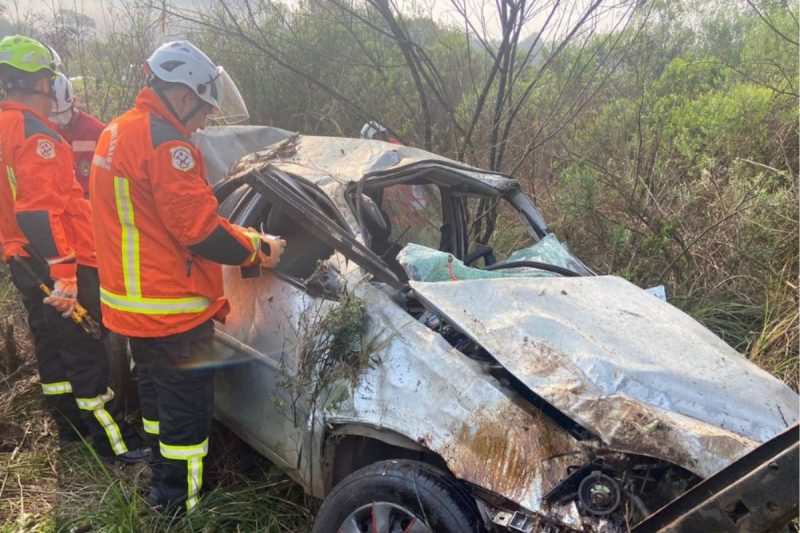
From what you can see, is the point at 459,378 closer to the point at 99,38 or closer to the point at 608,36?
the point at 608,36

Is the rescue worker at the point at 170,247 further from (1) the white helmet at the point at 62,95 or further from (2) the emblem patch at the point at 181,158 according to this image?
(1) the white helmet at the point at 62,95

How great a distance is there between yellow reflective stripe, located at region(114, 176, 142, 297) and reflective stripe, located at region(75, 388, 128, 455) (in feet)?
3.42

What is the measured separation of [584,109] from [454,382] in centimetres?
465

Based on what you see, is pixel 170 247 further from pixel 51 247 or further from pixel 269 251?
pixel 51 247

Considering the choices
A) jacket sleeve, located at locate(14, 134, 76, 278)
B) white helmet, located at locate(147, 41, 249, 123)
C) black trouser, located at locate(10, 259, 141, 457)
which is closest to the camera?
white helmet, located at locate(147, 41, 249, 123)

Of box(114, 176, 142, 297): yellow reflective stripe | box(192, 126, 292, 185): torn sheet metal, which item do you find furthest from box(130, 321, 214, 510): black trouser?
box(192, 126, 292, 185): torn sheet metal

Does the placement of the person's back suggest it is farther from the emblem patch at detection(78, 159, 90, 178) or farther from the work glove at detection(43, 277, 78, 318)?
the emblem patch at detection(78, 159, 90, 178)

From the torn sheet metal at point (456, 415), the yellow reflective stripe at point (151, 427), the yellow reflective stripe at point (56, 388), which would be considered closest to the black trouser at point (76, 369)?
the yellow reflective stripe at point (56, 388)

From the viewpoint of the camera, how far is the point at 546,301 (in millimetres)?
2342

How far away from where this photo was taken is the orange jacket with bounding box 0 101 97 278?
3012 mm

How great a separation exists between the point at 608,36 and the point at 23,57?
13.1ft

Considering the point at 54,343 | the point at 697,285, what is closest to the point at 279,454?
the point at 54,343

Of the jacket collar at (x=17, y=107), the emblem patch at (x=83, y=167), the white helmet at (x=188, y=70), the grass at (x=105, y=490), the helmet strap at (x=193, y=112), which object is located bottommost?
the grass at (x=105, y=490)

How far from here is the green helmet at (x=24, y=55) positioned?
123 inches
